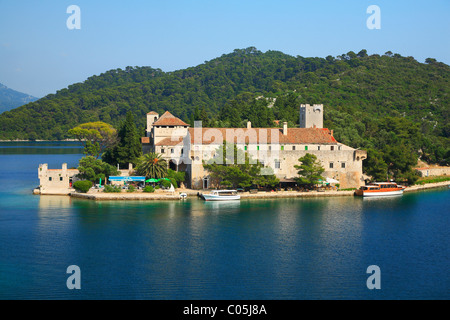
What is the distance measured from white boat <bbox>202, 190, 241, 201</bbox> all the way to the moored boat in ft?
38.8

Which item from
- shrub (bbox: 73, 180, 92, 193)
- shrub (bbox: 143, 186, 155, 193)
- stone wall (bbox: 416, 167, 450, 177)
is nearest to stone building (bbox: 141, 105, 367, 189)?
shrub (bbox: 143, 186, 155, 193)

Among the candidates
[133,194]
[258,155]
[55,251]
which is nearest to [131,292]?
[55,251]

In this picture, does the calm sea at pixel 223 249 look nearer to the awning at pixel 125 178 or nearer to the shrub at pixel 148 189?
the shrub at pixel 148 189

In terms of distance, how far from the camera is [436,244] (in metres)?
31.6

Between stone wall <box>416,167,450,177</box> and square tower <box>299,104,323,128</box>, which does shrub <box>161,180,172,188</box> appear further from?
stone wall <box>416,167,450,177</box>

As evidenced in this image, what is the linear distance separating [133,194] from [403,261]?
24412 mm

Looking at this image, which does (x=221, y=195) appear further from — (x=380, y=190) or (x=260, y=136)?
(x=380, y=190)

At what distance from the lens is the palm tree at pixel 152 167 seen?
A: 47188 millimetres

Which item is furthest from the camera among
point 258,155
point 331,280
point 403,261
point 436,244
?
point 258,155

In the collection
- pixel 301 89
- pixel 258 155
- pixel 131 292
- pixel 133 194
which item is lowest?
pixel 131 292

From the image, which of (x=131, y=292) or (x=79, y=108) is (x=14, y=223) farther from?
(x=79, y=108)

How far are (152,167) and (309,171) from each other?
14066mm

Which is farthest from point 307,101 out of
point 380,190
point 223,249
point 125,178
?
point 223,249

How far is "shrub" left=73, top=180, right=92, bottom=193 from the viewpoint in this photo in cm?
4624
